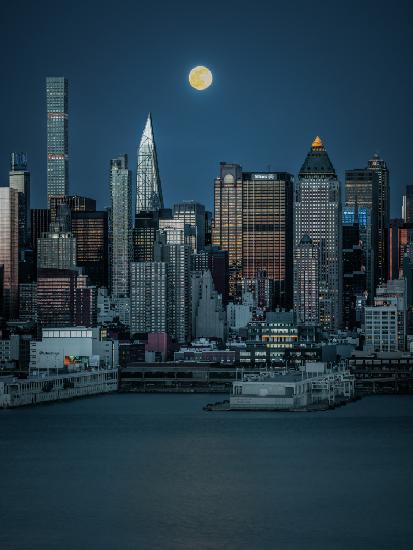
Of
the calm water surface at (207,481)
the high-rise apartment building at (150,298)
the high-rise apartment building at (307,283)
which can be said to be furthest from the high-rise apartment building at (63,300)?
the calm water surface at (207,481)

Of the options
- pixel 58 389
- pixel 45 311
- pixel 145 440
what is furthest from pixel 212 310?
pixel 145 440

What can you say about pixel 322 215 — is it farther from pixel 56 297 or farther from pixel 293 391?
pixel 293 391

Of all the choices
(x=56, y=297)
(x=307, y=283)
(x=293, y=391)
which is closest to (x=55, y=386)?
(x=293, y=391)

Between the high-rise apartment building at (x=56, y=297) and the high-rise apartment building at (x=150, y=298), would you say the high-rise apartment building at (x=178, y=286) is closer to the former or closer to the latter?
the high-rise apartment building at (x=150, y=298)

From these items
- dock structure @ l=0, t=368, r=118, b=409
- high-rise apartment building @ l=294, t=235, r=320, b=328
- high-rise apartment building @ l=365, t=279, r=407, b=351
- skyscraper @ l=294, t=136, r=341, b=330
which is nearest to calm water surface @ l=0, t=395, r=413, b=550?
dock structure @ l=0, t=368, r=118, b=409

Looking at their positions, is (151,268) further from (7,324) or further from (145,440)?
(145,440)

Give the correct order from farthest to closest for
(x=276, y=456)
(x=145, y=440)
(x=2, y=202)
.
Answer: (x=2, y=202), (x=145, y=440), (x=276, y=456)

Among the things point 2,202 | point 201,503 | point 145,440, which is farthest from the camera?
point 2,202

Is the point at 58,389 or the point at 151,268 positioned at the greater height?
the point at 151,268

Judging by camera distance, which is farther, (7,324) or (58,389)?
(7,324)
